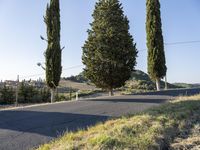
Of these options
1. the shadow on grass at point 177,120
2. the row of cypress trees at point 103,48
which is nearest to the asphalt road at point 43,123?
the shadow on grass at point 177,120

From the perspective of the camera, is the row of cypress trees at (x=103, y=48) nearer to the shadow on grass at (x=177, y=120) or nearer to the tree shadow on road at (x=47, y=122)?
the tree shadow on road at (x=47, y=122)

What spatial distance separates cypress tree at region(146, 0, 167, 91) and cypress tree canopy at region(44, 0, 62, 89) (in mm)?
8319

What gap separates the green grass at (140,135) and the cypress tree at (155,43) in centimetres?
2044

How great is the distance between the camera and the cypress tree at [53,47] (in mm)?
27219

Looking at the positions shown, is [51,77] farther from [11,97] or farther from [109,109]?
[109,109]

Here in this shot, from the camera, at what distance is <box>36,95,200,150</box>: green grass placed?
26.4ft

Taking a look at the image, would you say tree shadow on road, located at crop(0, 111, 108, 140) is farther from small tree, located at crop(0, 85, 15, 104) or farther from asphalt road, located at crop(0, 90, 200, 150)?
small tree, located at crop(0, 85, 15, 104)

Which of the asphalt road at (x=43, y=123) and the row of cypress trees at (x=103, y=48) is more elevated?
the row of cypress trees at (x=103, y=48)

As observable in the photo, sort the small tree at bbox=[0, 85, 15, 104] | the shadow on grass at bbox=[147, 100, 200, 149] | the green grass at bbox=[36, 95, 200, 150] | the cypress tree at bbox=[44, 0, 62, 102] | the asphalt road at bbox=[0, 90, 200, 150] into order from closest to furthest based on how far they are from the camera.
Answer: the green grass at bbox=[36, 95, 200, 150] → the shadow on grass at bbox=[147, 100, 200, 149] → the asphalt road at bbox=[0, 90, 200, 150] → the cypress tree at bbox=[44, 0, 62, 102] → the small tree at bbox=[0, 85, 15, 104]

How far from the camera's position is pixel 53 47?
2748 centimetres

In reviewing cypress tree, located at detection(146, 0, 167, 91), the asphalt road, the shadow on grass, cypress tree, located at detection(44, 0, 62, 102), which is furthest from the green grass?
cypress tree, located at detection(146, 0, 167, 91)

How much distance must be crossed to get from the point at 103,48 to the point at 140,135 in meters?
20.2

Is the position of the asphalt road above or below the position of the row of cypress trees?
below

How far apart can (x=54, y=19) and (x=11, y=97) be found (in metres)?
9.97
